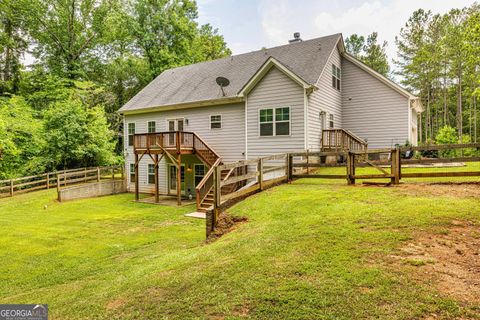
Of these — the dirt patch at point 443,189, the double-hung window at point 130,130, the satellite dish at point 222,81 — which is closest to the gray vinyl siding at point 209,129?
the double-hung window at point 130,130

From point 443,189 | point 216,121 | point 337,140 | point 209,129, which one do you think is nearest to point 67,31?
point 209,129

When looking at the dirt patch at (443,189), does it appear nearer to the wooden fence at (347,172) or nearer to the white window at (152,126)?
the wooden fence at (347,172)

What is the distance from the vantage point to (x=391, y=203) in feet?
21.1

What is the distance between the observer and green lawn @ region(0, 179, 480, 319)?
3.02 meters

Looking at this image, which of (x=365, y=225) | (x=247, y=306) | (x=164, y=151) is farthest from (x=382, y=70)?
(x=247, y=306)

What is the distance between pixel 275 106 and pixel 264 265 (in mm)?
10815

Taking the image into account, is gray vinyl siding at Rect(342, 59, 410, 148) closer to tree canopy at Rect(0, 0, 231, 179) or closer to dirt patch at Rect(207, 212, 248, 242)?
dirt patch at Rect(207, 212, 248, 242)

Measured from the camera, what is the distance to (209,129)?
16.9 metres

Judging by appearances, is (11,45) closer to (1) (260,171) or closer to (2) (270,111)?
(2) (270,111)

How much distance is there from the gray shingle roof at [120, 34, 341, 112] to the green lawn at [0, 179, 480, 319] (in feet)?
27.0

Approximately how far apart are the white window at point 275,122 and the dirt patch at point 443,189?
6356mm

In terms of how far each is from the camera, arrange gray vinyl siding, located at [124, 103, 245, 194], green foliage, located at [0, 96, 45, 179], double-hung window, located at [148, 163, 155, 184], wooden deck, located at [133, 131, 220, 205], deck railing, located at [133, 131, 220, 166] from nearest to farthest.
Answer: wooden deck, located at [133, 131, 220, 205], deck railing, located at [133, 131, 220, 166], gray vinyl siding, located at [124, 103, 245, 194], green foliage, located at [0, 96, 45, 179], double-hung window, located at [148, 163, 155, 184]

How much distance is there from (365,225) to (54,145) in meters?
22.1

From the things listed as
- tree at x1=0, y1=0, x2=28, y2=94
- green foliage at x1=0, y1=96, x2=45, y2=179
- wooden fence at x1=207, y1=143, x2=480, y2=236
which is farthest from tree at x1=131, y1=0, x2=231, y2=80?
wooden fence at x1=207, y1=143, x2=480, y2=236
